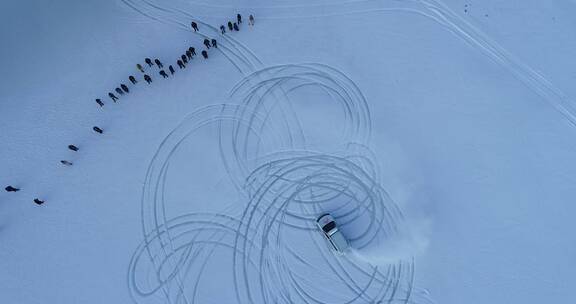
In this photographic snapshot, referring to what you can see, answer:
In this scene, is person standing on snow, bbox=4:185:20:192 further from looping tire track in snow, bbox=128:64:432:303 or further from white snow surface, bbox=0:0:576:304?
looping tire track in snow, bbox=128:64:432:303

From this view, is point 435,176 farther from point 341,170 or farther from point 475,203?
point 341,170

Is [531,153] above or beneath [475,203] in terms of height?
above

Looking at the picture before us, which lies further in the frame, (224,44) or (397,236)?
(224,44)

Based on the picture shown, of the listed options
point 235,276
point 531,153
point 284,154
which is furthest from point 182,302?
point 531,153

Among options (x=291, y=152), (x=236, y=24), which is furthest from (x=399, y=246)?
(x=236, y=24)

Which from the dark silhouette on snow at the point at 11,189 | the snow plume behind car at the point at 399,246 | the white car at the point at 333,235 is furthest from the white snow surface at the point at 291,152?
the white car at the point at 333,235

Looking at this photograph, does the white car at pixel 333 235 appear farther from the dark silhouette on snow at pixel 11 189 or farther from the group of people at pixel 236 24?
the dark silhouette on snow at pixel 11 189

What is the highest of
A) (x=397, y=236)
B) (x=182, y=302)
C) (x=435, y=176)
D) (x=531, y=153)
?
(x=531, y=153)
